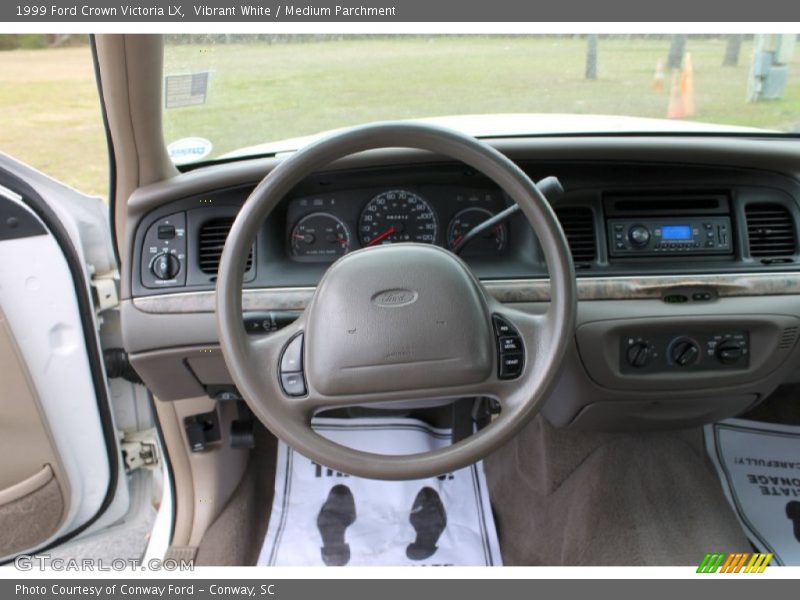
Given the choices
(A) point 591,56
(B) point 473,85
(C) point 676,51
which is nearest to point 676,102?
(C) point 676,51

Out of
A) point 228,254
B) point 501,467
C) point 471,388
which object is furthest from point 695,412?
point 228,254

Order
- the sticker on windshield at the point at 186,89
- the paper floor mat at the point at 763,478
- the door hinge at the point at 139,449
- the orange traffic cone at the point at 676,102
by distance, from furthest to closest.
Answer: the door hinge at the point at 139,449 < the paper floor mat at the point at 763,478 < the orange traffic cone at the point at 676,102 < the sticker on windshield at the point at 186,89

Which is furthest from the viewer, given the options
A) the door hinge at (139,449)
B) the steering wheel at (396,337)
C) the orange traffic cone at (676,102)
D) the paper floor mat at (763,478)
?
the door hinge at (139,449)

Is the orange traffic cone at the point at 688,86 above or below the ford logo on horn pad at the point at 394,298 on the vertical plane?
above

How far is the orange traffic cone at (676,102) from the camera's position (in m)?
1.63

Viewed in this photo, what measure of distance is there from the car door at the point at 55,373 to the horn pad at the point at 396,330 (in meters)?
0.85

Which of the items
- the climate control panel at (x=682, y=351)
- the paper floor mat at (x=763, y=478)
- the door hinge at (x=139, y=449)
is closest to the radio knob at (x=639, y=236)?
the climate control panel at (x=682, y=351)

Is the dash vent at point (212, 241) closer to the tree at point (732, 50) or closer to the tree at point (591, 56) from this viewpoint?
the tree at point (591, 56)

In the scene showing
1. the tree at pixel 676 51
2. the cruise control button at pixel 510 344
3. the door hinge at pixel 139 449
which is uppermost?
the tree at pixel 676 51

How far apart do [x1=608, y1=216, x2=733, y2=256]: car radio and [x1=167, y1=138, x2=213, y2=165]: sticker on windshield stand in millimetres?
1019

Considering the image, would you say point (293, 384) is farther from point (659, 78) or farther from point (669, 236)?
point (659, 78)

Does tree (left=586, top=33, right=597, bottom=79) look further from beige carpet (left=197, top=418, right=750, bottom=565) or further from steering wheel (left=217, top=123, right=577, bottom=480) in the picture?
beige carpet (left=197, top=418, right=750, bottom=565)

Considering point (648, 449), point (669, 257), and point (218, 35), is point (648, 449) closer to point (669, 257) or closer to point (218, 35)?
point (669, 257)

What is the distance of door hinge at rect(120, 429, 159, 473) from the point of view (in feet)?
6.24
